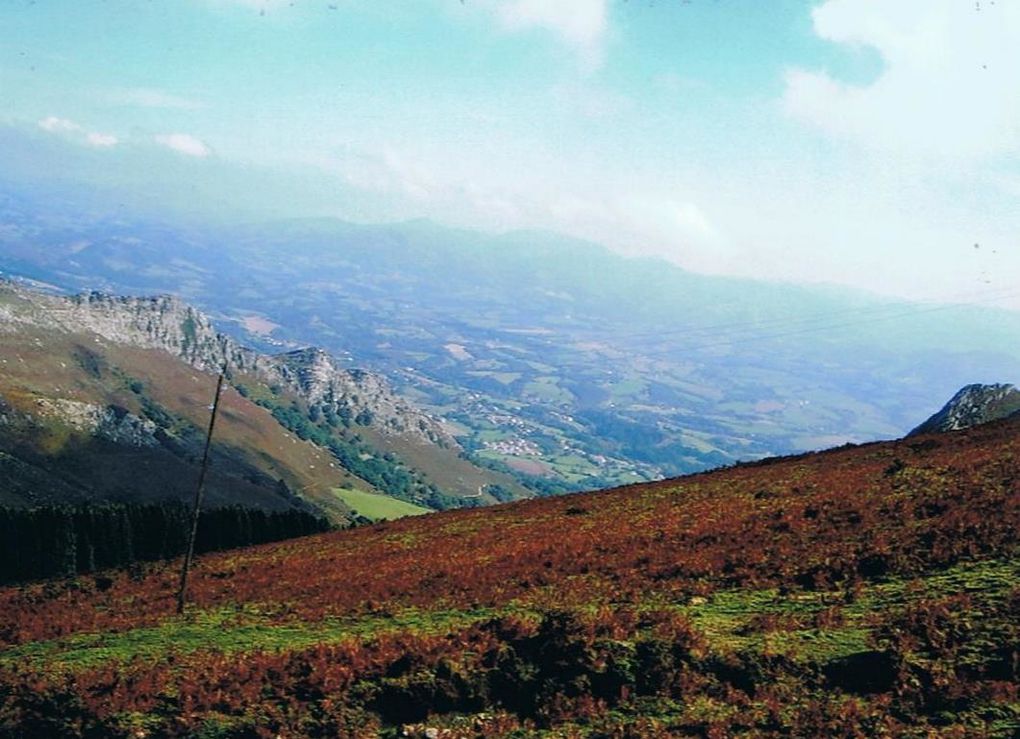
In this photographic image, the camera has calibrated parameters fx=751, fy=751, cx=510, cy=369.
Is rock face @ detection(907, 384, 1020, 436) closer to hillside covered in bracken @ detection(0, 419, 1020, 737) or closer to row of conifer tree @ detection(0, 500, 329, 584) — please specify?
hillside covered in bracken @ detection(0, 419, 1020, 737)

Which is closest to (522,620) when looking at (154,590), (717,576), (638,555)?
(717,576)

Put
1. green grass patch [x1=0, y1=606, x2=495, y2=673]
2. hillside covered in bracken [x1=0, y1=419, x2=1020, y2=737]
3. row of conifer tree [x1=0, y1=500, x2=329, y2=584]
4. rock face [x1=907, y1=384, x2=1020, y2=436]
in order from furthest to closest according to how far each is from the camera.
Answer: rock face [x1=907, y1=384, x2=1020, y2=436]
row of conifer tree [x1=0, y1=500, x2=329, y2=584]
green grass patch [x1=0, y1=606, x2=495, y2=673]
hillside covered in bracken [x1=0, y1=419, x2=1020, y2=737]

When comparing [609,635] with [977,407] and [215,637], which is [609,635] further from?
[977,407]

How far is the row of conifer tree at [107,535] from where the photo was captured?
243 ft

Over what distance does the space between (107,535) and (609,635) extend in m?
74.3

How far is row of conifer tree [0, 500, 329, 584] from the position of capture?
2918 inches

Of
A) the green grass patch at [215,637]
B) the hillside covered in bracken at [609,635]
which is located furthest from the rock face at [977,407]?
the green grass patch at [215,637]

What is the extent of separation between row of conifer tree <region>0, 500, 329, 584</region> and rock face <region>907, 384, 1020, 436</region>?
77.0 m

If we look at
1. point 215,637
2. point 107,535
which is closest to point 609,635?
point 215,637

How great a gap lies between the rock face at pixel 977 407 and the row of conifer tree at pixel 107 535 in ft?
253

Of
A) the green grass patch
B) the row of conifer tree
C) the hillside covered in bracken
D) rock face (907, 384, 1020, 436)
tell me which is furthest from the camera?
rock face (907, 384, 1020, 436)

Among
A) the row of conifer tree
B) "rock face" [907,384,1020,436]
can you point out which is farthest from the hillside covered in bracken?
"rock face" [907,384,1020,436]

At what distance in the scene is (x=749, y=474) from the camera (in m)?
45.7

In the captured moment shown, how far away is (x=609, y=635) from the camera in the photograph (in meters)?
17.8
